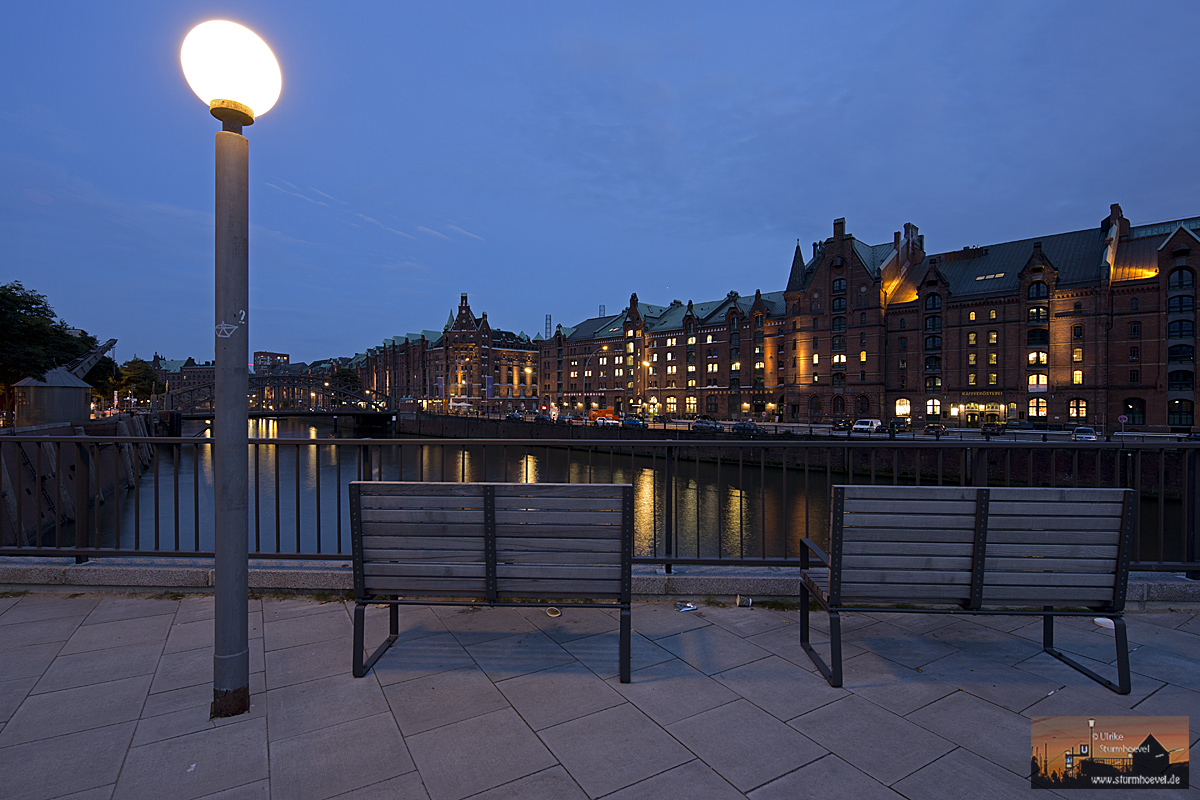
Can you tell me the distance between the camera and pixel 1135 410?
4969 cm

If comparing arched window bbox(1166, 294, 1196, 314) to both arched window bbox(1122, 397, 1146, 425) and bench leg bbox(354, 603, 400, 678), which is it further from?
bench leg bbox(354, 603, 400, 678)

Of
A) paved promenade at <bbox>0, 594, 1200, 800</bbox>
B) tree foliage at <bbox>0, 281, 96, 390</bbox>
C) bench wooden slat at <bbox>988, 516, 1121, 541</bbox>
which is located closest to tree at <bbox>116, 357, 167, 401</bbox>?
tree foliage at <bbox>0, 281, 96, 390</bbox>

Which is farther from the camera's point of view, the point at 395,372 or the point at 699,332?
the point at 395,372

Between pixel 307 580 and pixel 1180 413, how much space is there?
66958 mm

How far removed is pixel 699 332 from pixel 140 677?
296 ft

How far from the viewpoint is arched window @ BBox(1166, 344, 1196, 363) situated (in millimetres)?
47450

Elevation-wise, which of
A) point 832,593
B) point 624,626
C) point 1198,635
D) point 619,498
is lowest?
point 1198,635

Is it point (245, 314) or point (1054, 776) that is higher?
point (245, 314)

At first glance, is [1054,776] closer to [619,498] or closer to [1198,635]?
[619,498]

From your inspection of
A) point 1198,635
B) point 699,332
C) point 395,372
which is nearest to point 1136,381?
point 699,332

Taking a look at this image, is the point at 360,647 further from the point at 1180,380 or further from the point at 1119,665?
the point at 1180,380

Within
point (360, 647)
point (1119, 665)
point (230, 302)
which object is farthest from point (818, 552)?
point (230, 302)

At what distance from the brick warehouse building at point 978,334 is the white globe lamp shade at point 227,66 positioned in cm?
6191

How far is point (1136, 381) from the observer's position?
49469 millimetres
